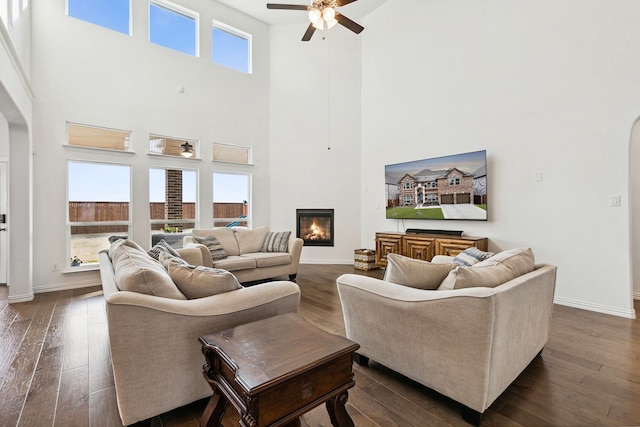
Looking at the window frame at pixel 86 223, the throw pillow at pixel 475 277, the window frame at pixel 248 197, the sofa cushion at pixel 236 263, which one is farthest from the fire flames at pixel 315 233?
the throw pillow at pixel 475 277

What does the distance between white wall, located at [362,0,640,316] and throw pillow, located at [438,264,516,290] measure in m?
2.55

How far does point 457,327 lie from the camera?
1578mm

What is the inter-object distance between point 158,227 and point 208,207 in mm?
970

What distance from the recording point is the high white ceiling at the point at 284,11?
5953 millimetres

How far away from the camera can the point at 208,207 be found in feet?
19.4

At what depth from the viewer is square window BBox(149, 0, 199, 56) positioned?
17.7ft

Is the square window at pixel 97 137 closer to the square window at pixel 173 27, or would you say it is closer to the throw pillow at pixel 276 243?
the square window at pixel 173 27

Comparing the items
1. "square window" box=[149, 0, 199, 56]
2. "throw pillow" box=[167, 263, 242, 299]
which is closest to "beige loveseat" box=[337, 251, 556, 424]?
"throw pillow" box=[167, 263, 242, 299]

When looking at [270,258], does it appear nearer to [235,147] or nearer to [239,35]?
[235,147]

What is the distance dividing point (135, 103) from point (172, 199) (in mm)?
1746

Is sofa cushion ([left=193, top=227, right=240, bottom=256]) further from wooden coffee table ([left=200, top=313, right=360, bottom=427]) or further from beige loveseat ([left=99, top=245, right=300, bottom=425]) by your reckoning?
wooden coffee table ([left=200, top=313, right=360, bottom=427])

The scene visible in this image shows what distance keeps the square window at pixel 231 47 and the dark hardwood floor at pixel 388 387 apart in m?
5.49

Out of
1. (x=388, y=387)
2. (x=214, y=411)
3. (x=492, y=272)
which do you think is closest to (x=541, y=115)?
(x=492, y=272)

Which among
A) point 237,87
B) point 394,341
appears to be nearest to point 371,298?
point 394,341
